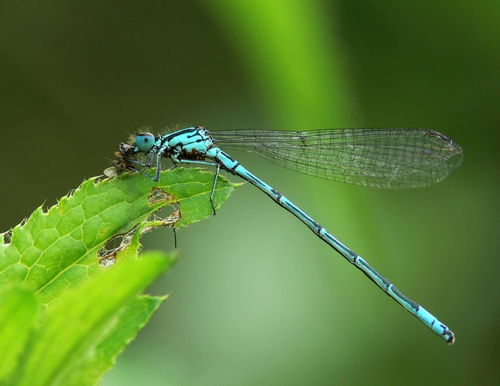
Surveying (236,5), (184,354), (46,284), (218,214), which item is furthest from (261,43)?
(46,284)

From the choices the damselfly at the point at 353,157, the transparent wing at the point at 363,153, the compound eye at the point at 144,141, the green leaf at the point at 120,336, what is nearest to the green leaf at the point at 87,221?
the green leaf at the point at 120,336

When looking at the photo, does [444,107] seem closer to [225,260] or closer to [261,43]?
[261,43]

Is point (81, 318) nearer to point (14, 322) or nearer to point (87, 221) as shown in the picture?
point (14, 322)

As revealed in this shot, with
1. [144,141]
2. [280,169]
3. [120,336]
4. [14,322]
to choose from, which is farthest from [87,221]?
[280,169]

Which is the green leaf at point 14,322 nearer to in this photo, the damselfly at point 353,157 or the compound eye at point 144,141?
the compound eye at point 144,141

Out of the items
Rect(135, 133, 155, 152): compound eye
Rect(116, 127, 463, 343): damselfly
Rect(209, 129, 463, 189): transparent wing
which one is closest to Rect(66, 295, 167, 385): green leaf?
Rect(135, 133, 155, 152): compound eye

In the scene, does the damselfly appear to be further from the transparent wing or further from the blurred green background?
the blurred green background

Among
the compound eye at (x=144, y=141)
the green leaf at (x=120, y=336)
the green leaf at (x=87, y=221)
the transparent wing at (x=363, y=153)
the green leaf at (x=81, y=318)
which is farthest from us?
the transparent wing at (x=363, y=153)
